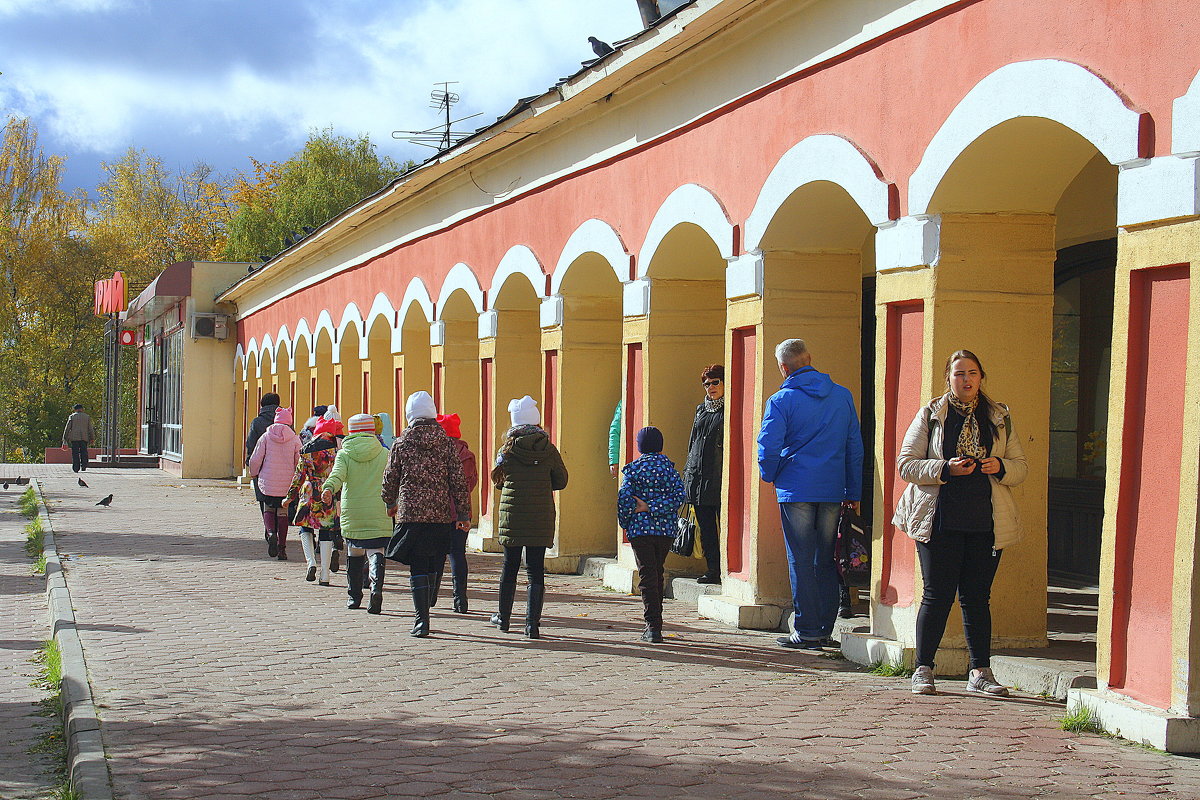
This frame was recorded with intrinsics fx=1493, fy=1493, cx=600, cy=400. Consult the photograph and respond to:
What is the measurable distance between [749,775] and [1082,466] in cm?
652

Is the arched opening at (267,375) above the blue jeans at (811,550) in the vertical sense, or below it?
above

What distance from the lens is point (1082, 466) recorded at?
37.5 feet

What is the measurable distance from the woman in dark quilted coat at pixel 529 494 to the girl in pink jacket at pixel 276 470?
599 centimetres

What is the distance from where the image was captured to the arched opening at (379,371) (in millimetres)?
22078

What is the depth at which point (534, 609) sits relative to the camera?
9.52 metres

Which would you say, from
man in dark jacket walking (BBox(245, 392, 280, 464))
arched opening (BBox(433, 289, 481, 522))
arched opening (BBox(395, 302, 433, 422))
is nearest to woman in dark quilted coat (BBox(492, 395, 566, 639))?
man in dark jacket walking (BBox(245, 392, 280, 464))

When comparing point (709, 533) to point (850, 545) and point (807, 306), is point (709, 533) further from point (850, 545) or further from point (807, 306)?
point (850, 545)

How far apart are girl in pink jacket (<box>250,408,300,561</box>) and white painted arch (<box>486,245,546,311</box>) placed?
8.36ft

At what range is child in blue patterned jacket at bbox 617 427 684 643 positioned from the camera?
9.34m

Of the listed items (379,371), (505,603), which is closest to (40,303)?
(379,371)

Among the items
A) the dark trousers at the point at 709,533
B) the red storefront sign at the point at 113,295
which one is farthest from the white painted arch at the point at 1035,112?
the red storefront sign at the point at 113,295

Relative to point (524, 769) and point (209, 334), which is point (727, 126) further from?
point (209, 334)

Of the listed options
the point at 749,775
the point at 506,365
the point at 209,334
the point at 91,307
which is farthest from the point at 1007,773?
the point at 91,307

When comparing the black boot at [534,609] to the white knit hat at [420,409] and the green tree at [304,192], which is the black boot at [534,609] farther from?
the green tree at [304,192]
